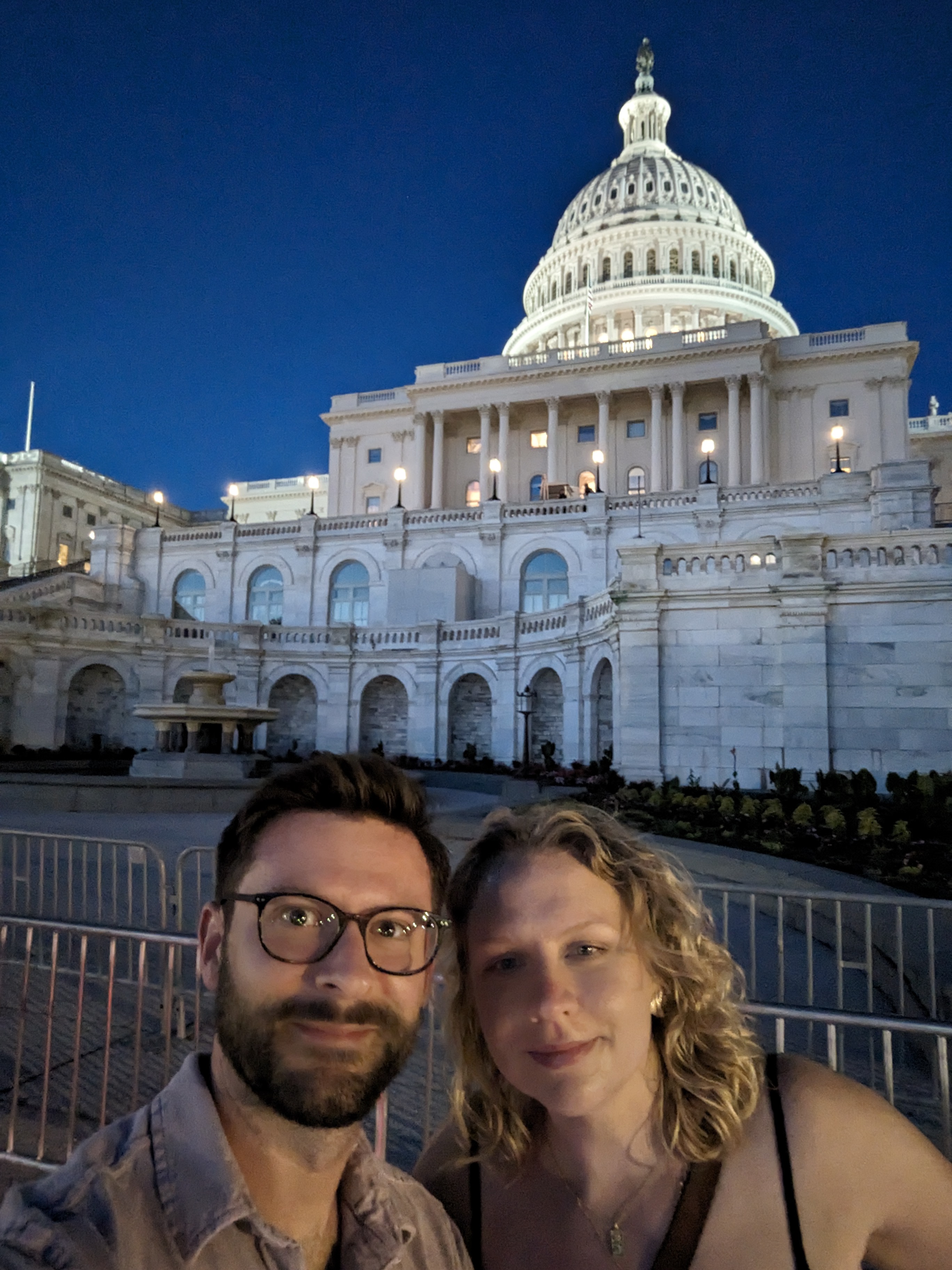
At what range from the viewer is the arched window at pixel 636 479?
60.5 meters

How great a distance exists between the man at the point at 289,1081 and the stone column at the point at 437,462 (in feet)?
199

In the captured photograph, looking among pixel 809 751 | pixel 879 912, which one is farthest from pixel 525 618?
pixel 879 912

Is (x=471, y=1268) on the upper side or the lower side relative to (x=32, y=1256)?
lower

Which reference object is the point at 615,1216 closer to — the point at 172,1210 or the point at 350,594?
the point at 172,1210

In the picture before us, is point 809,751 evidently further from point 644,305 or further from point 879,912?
point 644,305

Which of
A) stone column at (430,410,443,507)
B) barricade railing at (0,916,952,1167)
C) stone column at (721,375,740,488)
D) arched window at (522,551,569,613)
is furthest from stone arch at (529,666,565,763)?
stone column at (430,410,443,507)

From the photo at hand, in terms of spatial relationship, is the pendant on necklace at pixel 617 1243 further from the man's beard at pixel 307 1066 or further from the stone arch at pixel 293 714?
the stone arch at pixel 293 714

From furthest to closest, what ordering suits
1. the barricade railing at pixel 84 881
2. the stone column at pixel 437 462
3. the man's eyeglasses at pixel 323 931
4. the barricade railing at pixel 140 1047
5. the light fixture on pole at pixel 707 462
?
the stone column at pixel 437 462
the light fixture on pole at pixel 707 462
the barricade railing at pixel 84 881
the barricade railing at pixel 140 1047
the man's eyeglasses at pixel 323 931

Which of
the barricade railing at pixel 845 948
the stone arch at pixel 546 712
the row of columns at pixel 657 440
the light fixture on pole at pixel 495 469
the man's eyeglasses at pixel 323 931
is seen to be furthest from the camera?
the light fixture on pole at pixel 495 469

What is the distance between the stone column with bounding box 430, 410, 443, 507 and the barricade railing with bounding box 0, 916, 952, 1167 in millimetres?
54974

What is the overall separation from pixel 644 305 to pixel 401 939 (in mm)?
85342

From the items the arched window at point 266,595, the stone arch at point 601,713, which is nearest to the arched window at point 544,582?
the arched window at point 266,595

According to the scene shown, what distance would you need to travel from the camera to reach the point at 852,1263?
2064 mm

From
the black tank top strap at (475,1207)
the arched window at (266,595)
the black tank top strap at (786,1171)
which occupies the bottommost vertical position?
the black tank top strap at (475,1207)
